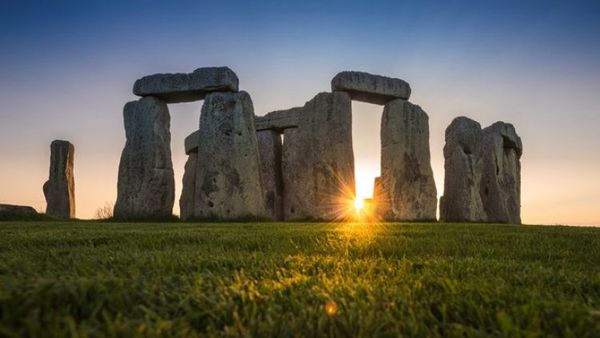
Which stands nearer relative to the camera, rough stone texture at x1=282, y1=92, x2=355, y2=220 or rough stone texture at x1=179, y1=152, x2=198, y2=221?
rough stone texture at x1=282, y1=92, x2=355, y2=220

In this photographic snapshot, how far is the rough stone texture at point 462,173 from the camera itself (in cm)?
1557

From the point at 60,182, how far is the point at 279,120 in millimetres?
9481

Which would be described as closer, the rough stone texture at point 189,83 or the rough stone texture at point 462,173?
the rough stone texture at point 189,83

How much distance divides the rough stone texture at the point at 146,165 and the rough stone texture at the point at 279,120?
16.9ft

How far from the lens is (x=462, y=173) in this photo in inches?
623

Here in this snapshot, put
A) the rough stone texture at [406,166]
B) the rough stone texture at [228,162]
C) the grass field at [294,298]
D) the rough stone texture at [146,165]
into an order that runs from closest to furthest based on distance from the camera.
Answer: the grass field at [294,298] → the rough stone texture at [228,162] → the rough stone texture at [146,165] → the rough stone texture at [406,166]

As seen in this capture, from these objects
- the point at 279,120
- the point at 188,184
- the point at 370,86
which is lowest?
the point at 188,184

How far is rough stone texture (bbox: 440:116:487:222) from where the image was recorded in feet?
51.1

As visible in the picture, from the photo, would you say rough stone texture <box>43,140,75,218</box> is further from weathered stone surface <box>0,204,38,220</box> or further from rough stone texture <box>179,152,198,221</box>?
weathered stone surface <box>0,204,38,220</box>

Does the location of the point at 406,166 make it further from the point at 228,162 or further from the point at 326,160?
the point at 228,162

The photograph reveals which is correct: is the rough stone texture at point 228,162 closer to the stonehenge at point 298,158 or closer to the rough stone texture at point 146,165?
the stonehenge at point 298,158

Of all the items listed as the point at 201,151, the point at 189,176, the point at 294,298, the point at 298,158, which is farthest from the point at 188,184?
the point at 294,298

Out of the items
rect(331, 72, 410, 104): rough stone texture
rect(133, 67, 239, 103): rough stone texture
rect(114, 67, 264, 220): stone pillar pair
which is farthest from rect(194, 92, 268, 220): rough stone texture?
rect(331, 72, 410, 104): rough stone texture

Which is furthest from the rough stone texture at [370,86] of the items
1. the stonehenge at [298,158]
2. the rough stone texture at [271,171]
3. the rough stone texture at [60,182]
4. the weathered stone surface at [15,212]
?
the rough stone texture at [60,182]
